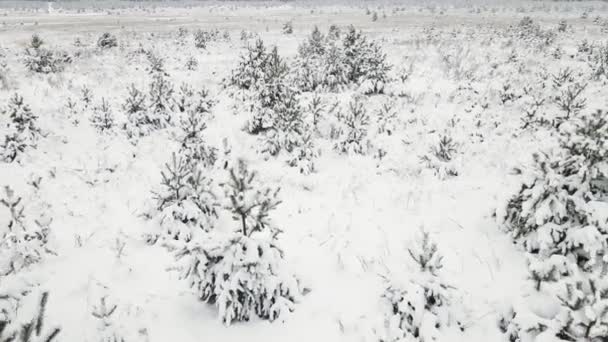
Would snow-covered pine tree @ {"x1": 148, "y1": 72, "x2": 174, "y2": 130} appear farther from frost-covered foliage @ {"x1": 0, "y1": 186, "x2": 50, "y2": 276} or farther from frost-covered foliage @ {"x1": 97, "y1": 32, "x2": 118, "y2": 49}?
frost-covered foliage @ {"x1": 97, "y1": 32, "x2": 118, "y2": 49}

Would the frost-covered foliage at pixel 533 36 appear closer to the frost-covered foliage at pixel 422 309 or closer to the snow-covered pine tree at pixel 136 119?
the snow-covered pine tree at pixel 136 119

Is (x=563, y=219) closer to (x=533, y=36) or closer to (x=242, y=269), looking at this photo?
(x=242, y=269)

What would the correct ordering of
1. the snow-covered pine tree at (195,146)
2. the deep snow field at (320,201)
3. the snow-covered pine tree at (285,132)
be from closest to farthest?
the deep snow field at (320,201) < the snow-covered pine tree at (195,146) < the snow-covered pine tree at (285,132)

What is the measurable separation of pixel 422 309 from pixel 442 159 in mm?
5025

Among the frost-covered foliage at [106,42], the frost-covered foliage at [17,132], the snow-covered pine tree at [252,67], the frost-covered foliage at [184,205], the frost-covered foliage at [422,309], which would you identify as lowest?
the frost-covered foliage at [422,309]

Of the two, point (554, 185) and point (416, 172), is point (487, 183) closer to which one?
point (416, 172)

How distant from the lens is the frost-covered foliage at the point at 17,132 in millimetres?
7758

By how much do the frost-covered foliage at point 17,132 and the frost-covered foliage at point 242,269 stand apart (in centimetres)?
641

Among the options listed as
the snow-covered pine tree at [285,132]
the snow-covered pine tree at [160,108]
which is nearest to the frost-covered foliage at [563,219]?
the snow-covered pine tree at [285,132]

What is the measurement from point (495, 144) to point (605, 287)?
6.32m

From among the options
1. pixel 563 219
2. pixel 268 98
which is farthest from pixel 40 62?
pixel 563 219

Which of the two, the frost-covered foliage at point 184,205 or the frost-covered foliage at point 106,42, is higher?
the frost-covered foliage at point 106,42

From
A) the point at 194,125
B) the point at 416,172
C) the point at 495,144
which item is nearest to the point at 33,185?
the point at 194,125

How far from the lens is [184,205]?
5426mm
